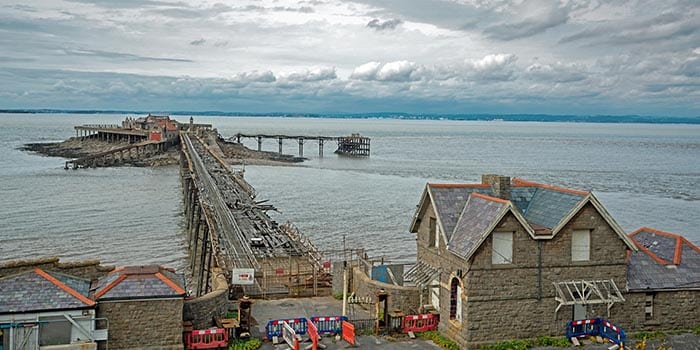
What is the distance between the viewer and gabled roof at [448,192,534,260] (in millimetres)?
20062

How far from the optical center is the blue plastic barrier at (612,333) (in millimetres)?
20406

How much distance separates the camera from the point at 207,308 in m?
20.2

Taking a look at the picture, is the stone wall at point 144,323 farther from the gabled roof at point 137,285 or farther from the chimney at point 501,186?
the chimney at point 501,186

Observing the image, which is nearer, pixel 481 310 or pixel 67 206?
pixel 481 310

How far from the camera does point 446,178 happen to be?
91812mm

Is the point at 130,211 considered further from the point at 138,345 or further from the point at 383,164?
the point at 383,164

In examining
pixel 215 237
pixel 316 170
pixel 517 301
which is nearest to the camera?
pixel 517 301

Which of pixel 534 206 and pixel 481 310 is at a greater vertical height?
pixel 534 206

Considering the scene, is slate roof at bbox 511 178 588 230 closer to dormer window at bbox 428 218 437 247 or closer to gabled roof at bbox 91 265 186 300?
dormer window at bbox 428 218 437 247

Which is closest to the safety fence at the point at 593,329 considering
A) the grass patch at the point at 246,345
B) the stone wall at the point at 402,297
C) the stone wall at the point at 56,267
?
the stone wall at the point at 402,297

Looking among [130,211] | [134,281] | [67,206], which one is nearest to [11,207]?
[67,206]

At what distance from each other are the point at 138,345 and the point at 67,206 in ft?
146

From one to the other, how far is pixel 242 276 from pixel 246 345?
368 centimetres

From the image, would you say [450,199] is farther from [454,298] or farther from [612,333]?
[612,333]
